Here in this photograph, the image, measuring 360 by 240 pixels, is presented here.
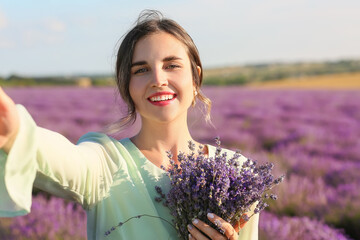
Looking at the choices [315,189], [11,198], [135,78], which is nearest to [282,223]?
[315,189]

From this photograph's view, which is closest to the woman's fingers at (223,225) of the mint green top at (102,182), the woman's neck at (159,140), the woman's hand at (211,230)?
the woman's hand at (211,230)

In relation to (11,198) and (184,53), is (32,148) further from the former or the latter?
(184,53)

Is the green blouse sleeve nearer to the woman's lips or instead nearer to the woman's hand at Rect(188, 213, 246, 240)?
the woman's lips

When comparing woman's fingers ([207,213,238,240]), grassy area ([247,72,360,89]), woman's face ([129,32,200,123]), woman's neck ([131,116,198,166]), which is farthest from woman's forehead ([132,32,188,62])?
grassy area ([247,72,360,89])

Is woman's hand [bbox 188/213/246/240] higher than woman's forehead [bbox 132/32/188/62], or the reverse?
woman's forehead [bbox 132/32/188/62]

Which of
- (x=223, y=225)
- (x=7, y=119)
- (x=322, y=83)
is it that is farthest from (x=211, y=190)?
(x=322, y=83)

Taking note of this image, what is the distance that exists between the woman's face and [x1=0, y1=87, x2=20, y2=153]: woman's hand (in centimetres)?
64

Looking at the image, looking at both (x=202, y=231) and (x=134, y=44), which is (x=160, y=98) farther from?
(x=202, y=231)

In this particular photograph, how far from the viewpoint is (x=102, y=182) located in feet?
5.17

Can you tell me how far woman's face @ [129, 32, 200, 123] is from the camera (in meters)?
1.71

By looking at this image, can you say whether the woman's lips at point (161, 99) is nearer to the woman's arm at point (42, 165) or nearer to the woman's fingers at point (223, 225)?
the woman's arm at point (42, 165)

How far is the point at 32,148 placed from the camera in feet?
3.91

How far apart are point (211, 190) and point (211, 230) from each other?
13cm

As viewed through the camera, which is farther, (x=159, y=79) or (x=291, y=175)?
(x=291, y=175)
